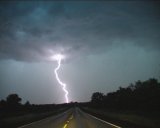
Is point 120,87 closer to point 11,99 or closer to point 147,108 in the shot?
point 11,99

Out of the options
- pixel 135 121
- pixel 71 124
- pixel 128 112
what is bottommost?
pixel 135 121

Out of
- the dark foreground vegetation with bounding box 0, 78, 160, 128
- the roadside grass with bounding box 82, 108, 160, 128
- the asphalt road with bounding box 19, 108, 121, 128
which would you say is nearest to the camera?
the roadside grass with bounding box 82, 108, 160, 128

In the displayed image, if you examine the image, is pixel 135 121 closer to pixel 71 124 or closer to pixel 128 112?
pixel 71 124

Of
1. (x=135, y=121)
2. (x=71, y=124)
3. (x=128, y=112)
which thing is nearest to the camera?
(x=71, y=124)

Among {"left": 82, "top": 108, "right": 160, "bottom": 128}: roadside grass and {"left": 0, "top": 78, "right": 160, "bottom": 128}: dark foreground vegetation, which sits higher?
{"left": 0, "top": 78, "right": 160, "bottom": 128}: dark foreground vegetation

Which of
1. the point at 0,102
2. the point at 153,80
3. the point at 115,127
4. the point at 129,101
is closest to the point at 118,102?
the point at 129,101

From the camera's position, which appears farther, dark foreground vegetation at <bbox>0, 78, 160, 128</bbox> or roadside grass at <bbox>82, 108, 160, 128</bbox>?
dark foreground vegetation at <bbox>0, 78, 160, 128</bbox>

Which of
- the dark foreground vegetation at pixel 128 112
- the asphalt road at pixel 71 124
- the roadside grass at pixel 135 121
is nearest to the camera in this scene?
the roadside grass at pixel 135 121

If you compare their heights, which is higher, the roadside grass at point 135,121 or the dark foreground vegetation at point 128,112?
the dark foreground vegetation at point 128,112

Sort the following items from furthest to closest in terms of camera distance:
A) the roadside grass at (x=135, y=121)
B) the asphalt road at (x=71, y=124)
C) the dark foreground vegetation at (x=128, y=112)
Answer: the dark foreground vegetation at (x=128, y=112) < the asphalt road at (x=71, y=124) < the roadside grass at (x=135, y=121)

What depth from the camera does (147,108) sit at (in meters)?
53.1

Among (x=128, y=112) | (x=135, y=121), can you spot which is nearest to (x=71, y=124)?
(x=135, y=121)

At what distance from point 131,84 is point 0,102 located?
52954mm

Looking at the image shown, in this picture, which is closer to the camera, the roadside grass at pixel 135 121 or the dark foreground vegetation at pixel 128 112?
the roadside grass at pixel 135 121
